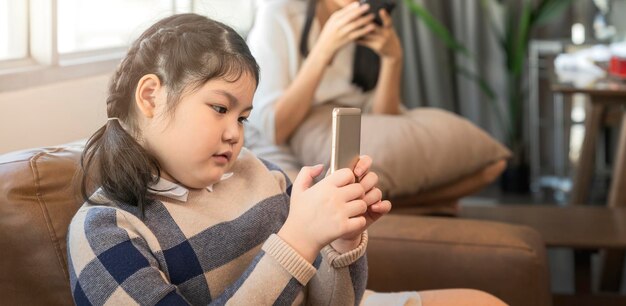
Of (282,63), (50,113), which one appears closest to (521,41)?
(282,63)

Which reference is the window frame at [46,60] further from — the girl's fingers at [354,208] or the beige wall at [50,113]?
the girl's fingers at [354,208]

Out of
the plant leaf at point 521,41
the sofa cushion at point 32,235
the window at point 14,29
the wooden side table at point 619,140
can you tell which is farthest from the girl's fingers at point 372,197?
the plant leaf at point 521,41

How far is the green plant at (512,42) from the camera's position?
4311 mm

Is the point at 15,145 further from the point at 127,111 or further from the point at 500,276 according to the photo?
the point at 500,276

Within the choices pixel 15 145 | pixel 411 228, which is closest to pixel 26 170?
pixel 15 145

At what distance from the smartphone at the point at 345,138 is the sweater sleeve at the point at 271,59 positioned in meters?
1.14

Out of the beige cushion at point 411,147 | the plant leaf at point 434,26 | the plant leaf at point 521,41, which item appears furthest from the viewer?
the plant leaf at point 521,41

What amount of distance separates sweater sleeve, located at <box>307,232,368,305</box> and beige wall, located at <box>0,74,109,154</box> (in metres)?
0.47

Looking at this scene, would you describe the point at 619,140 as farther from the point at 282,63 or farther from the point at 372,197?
the point at 372,197

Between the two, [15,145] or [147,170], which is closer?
[147,170]

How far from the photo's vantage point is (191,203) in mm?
1225

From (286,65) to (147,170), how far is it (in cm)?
125

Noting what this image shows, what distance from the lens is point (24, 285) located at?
4.12 feet

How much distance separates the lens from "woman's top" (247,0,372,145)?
92.6 inches
